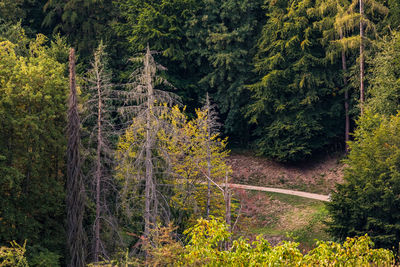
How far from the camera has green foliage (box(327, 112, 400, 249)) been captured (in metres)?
21.3

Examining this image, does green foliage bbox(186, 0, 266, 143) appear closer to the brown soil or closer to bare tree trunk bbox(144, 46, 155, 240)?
the brown soil

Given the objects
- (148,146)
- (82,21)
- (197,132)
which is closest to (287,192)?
(197,132)

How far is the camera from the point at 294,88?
36000 millimetres

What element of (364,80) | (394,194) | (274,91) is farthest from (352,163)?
(274,91)

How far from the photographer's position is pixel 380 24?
3353 centimetres

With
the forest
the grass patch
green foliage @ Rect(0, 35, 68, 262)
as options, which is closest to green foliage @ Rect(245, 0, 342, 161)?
the forest

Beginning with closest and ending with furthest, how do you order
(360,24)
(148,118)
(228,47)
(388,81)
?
1. (148,118)
2. (388,81)
3. (360,24)
4. (228,47)

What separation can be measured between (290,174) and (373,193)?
1416 centimetres

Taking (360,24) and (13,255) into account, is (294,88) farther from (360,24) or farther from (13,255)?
(13,255)

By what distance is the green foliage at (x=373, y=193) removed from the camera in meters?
21.3

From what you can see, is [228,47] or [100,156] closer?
[100,156]

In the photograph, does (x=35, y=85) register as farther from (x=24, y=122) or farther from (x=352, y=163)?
(x=352, y=163)

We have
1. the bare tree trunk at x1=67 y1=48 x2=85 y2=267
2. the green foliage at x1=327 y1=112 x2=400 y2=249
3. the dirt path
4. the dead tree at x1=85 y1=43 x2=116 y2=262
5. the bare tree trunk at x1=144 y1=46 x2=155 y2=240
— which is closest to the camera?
the bare tree trunk at x1=144 y1=46 x2=155 y2=240

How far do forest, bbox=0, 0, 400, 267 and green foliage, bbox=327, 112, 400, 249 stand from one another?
73 mm
